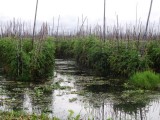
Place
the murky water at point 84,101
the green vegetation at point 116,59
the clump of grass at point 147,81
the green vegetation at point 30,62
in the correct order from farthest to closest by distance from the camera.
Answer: the green vegetation at point 116,59, the green vegetation at point 30,62, the clump of grass at point 147,81, the murky water at point 84,101

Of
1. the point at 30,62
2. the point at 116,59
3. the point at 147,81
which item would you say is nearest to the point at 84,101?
the point at 147,81

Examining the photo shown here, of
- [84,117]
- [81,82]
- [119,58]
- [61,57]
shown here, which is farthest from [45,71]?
[61,57]

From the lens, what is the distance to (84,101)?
14305mm

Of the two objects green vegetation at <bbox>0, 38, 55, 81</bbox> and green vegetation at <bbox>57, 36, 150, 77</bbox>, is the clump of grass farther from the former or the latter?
green vegetation at <bbox>0, 38, 55, 81</bbox>

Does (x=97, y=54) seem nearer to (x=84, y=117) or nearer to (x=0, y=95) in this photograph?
(x=0, y=95)

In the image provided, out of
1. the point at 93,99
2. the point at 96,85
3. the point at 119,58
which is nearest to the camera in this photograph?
the point at 93,99

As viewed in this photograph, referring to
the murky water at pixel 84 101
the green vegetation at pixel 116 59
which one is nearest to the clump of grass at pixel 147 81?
the murky water at pixel 84 101

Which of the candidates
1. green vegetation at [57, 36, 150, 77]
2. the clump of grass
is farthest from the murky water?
green vegetation at [57, 36, 150, 77]

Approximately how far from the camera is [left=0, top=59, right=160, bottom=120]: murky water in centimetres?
1230

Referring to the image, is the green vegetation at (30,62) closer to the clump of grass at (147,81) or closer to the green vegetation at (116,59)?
the green vegetation at (116,59)

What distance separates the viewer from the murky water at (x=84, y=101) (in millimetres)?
12305

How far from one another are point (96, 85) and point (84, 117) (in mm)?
6972

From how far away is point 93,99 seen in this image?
14805mm

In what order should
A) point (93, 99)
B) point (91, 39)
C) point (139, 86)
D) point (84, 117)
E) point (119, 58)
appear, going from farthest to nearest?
point (91, 39) < point (119, 58) < point (139, 86) < point (93, 99) < point (84, 117)
